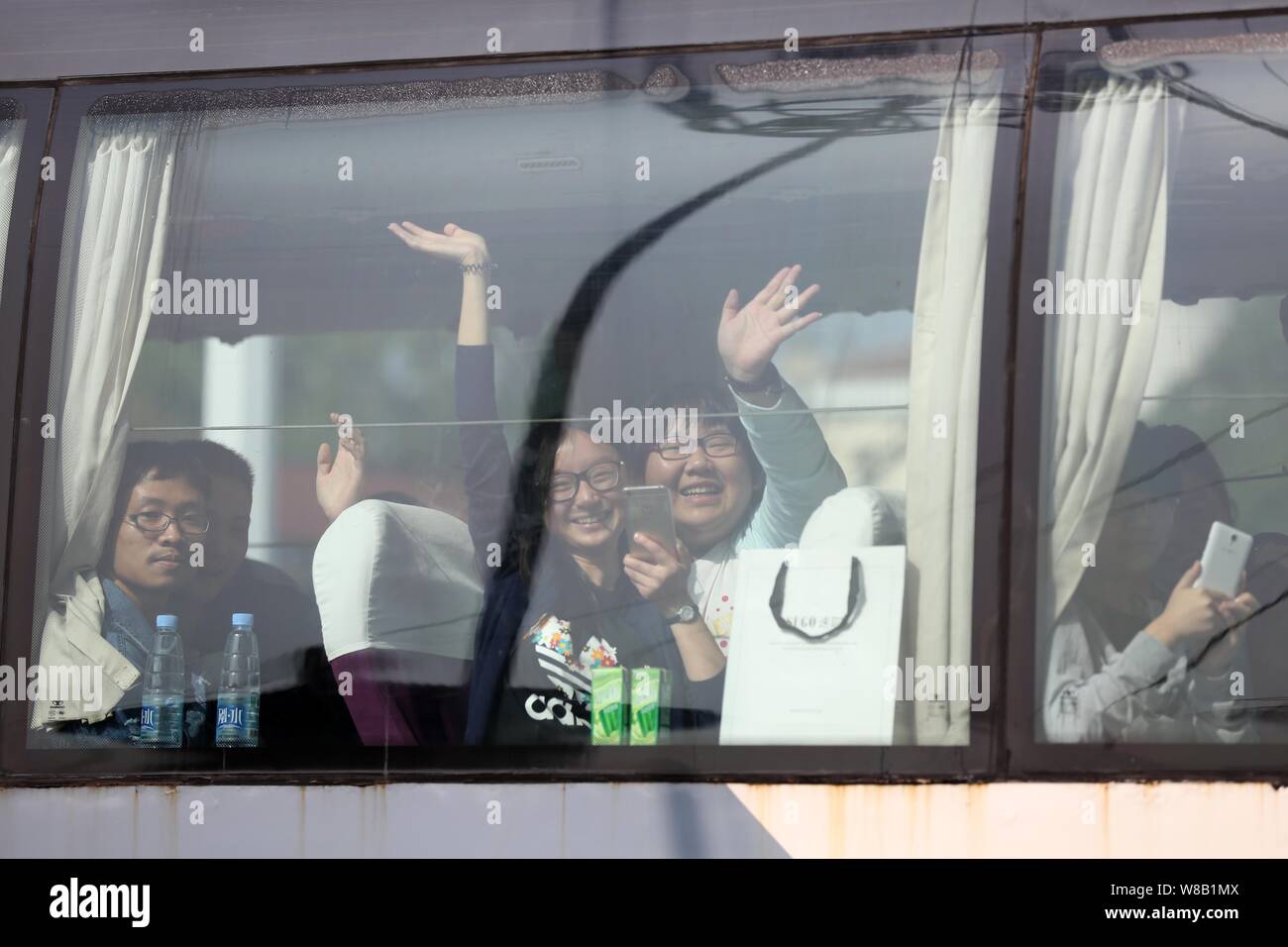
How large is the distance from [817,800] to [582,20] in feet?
6.31

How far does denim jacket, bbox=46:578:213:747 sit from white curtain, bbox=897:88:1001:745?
1648mm

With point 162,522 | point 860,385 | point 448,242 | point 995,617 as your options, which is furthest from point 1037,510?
point 162,522

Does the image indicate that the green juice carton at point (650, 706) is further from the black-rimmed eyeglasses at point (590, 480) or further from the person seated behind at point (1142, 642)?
the person seated behind at point (1142, 642)

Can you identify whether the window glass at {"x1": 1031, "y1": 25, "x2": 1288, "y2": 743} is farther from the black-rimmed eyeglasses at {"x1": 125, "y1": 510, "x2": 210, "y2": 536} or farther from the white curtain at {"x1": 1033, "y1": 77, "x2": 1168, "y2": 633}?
the black-rimmed eyeglasses at {"x1": 125, "y1": 510, "x2": 210, "y2": 536}

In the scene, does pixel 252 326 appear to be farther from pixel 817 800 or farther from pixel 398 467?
pixel 817 800

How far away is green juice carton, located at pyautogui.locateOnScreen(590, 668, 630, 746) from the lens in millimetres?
3000

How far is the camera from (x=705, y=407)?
3.07 meters

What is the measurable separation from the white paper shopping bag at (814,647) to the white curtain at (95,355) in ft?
4.89

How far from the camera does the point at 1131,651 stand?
2900 mm

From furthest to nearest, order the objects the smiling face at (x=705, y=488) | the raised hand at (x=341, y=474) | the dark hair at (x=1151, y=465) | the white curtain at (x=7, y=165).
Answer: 1. the white curtain at (x=7, y=165)
2. the raised hand at (x=341, y=474)
3. the smiling face at (x=705, y=488)
4. the dark hair at (x=1151, y=465)

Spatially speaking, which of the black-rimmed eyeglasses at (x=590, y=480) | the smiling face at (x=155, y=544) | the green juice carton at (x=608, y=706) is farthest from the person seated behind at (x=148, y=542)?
the green juice carton at (x=608, y=706)

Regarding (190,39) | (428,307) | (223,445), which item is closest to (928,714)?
(428,307)

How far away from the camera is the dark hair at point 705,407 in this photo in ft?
10.0

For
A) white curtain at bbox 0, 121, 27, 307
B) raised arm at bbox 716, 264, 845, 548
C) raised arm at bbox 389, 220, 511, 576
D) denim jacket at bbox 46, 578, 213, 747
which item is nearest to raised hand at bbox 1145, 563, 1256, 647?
raised arm at bbox 716, 264, 845, 548
